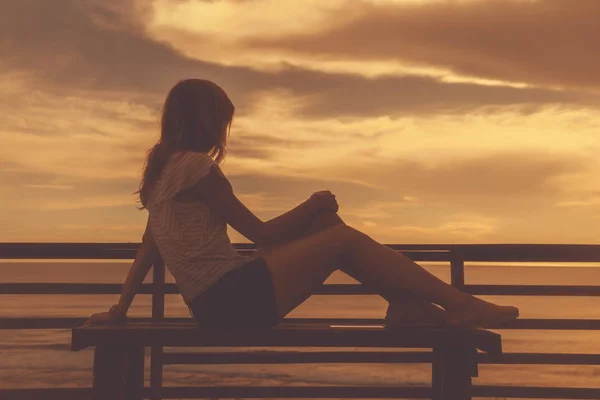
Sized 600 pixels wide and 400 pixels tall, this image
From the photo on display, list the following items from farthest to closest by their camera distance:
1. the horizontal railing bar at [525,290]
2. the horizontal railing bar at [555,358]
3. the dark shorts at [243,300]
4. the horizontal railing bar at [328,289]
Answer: the horizontal railing bar at [555,358], the horizontal railing bar at [525,290], the horizontal railing bar at [328,289], the dark shorts at [243,300]

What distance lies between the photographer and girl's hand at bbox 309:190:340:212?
3184mm

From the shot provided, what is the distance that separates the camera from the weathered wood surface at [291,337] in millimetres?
2977

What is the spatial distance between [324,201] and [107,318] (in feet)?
3.41

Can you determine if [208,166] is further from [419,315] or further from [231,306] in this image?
[419,315]

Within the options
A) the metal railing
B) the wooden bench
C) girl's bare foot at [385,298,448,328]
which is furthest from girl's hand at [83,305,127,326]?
girl's bare foot at [385,298,448,328]

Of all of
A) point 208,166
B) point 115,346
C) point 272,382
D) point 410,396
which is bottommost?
point 272,382

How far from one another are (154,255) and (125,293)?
204mm

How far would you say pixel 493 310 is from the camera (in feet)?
10.3

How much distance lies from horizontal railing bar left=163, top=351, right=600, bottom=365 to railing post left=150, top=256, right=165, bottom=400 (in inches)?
3.3

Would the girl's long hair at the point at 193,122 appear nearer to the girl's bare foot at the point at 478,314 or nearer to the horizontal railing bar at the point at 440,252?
the girl's bare foot at the point at 478,314

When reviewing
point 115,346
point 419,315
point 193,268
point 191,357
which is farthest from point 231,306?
point 191,357

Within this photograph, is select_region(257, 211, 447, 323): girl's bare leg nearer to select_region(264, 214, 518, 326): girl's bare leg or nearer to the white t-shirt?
select_region(264, 214, 518, 326): girl's bare leg

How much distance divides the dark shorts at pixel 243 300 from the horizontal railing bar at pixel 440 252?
1483 millimetres


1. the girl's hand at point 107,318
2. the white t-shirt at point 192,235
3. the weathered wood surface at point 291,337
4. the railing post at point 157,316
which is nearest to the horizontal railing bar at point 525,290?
the weathered wood surface at point 291,337
